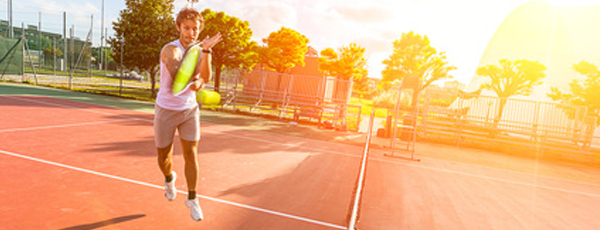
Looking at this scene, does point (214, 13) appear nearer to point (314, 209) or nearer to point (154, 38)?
point (154, 38)

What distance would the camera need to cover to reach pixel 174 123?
361 cm

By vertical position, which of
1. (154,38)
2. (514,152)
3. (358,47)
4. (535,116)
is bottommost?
(514,152)

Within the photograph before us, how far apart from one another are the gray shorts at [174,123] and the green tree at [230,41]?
21.4 metres

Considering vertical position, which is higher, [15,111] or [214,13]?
[214,13]

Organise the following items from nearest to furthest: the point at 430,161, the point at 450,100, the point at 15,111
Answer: the point at 430,161 → the point at 15,111 → the point at 450,100

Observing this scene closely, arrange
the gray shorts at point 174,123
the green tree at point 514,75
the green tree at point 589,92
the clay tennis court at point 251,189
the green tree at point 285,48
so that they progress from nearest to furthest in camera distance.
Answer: the gray shorts at point 174,123 → the clay tennis court at point 251,189 → the green tree at point 589,92 → the green tree at point 514,75 → the green tree at point 285,48

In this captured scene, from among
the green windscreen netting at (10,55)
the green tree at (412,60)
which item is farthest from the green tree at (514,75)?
the green windscreen netting at (10,55)

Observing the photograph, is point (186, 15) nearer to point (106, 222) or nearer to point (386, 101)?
point (106, 222)

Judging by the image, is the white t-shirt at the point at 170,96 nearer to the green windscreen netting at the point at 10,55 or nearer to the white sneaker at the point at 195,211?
the white sneaker at the point at 195,211

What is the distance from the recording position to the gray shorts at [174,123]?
11.8 feet

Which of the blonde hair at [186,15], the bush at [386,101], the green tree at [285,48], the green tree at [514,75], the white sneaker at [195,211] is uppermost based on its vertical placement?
the green tree at [285,48]

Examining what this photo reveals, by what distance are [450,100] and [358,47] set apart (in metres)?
21.5

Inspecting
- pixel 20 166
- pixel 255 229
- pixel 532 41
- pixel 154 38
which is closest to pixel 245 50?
pixel 154 38

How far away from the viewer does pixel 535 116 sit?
48.4 feet
